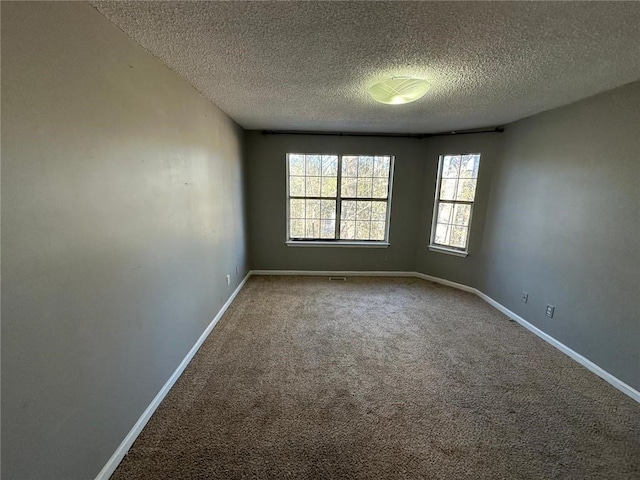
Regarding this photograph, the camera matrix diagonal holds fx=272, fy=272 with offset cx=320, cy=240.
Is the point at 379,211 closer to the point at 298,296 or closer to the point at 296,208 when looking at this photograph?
the point at 296,208

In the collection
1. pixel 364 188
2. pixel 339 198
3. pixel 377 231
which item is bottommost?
pixel 377 231

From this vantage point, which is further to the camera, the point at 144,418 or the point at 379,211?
the point at 379,211

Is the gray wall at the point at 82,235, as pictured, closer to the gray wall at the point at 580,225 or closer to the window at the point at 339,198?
the window at the point at 339,198

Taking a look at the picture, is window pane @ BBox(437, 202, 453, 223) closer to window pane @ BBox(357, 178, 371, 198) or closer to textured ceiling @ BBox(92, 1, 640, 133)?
window pane @ BBox(357, 178, 371, 198)

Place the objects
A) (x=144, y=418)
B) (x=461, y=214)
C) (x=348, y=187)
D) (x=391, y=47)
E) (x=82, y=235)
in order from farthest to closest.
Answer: (x=348, y=187), (x=461, y=214), (x=144, y=418), (x=391, y=47), (x=82, y=235)

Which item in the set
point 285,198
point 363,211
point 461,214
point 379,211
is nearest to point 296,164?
point 285,198

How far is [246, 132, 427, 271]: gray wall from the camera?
428 centimetres

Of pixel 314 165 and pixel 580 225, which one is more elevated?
pixel 314 165

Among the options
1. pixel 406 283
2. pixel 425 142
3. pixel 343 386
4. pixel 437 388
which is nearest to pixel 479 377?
pixel 437 388

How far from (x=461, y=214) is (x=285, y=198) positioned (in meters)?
2.71

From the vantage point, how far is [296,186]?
452cm

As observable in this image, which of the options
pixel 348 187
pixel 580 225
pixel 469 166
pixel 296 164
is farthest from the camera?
pixel 348 187

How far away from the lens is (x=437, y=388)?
6.87 ft

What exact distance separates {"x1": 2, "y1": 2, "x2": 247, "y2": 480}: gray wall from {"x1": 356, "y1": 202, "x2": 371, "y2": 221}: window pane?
305 centimetres
